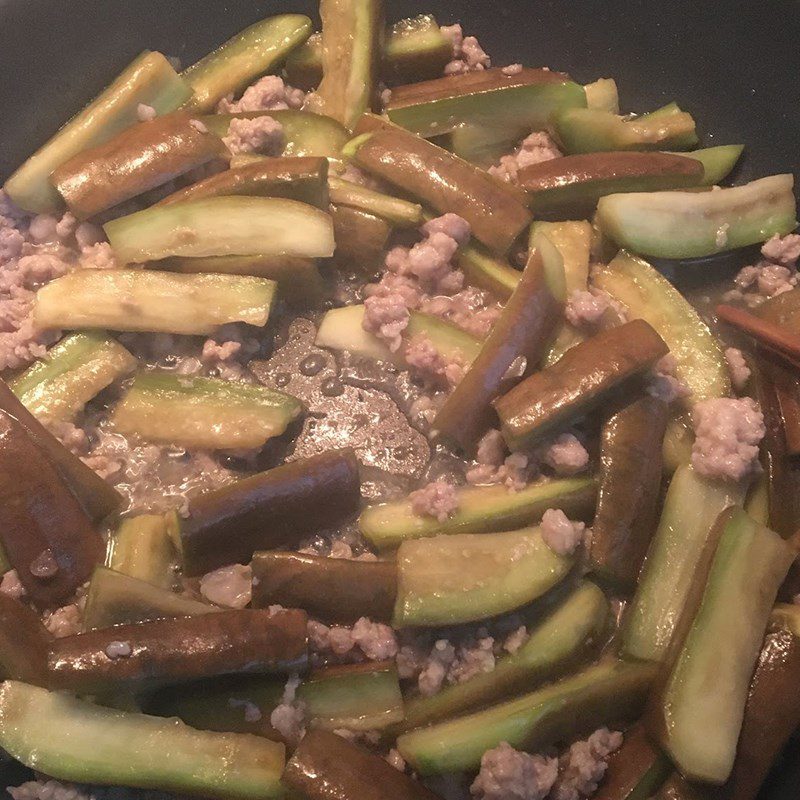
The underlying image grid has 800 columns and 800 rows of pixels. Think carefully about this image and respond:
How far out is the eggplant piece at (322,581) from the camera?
7.39ft

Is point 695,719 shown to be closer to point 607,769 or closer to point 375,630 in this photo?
point 607,769

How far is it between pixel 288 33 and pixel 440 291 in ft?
4.12

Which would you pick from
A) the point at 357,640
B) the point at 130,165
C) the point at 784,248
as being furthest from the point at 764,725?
the point at 130,165

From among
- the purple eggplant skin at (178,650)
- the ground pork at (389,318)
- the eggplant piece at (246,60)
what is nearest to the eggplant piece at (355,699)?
the purple eggplant skin at (178,650)

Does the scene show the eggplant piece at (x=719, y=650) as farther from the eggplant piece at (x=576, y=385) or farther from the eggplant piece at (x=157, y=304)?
the eggplant piece at (x=157, y=304)

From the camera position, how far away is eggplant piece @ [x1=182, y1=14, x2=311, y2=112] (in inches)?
125

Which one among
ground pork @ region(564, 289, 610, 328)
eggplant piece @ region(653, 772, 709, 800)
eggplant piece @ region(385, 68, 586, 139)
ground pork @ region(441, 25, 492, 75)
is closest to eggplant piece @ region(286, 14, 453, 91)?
ground pork @ region(441, 25, 492, 75)

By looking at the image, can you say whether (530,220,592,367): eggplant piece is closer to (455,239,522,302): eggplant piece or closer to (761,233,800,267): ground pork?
(455,239,522,302): eggplant piece

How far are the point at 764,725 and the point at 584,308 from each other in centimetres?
130

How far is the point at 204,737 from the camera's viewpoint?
2111mm

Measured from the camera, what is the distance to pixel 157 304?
2680 mm

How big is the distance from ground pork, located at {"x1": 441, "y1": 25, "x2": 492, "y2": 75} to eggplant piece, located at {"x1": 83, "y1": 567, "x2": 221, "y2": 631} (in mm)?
2293

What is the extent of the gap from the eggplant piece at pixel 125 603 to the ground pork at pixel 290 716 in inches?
12.3

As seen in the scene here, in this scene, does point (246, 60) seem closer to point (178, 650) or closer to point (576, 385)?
point (576, 385)
